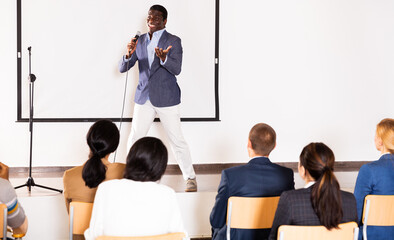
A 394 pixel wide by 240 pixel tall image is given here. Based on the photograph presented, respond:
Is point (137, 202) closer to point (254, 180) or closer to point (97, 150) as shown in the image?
point (97, 150)

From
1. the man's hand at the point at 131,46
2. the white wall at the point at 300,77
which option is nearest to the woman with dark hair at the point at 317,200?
the man's hand at the point at 131,46

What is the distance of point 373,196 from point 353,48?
3.51m

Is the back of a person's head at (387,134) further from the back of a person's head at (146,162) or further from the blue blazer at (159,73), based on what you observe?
the blue blazer at (159,73)

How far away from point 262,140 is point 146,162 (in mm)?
865

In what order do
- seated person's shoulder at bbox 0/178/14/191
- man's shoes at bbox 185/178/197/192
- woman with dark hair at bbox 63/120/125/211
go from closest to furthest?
1. seated person's shoulder at bbox 0/178/14/191
2. woman with dark hair at bbox 63/120/125/211
3. man's shoes at bbox 185/178/197/192

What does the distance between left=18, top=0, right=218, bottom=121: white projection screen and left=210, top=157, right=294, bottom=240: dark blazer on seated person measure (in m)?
2.74

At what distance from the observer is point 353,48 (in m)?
5.67

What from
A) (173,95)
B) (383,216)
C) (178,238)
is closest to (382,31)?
(173,95)

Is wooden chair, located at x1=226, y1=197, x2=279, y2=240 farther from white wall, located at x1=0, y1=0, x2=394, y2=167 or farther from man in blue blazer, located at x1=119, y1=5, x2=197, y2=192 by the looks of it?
white wall, located at x1=0, y1=0, x2=394, y2=167

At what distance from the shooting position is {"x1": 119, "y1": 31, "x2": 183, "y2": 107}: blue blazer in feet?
12.9

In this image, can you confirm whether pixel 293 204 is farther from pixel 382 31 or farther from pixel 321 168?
pixel 382 31

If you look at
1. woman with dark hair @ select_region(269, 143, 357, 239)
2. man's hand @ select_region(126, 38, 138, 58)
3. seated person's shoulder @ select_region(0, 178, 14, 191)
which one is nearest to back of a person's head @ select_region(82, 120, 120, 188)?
seated person's shoulder @ select_region(0, 178, 14, 191)

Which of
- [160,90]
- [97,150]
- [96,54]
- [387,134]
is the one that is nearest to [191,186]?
[160,90]

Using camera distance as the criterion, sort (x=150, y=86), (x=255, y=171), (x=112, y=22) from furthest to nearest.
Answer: (x=112, y=22) → (x=150, y=86) → (x=255, y=171)
